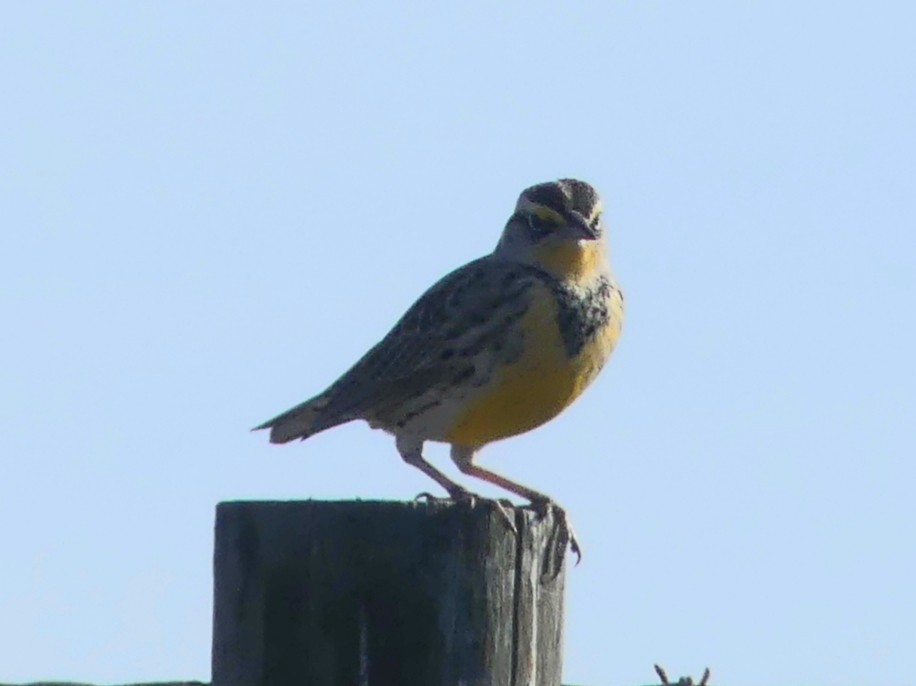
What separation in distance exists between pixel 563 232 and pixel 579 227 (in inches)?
4.0

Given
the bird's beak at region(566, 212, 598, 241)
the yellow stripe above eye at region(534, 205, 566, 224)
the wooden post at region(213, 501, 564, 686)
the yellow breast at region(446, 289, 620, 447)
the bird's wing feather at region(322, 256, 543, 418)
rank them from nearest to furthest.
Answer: the wooden post at region(213, 501, 564, 686)
the yellow breast at region(446, 289, 620, 447)
the bird's wing feather at region(322, 256, 543, 418)
the bird's beak at region(566, 212, 598, 241)
the yellow stripe above eye at region(534, 205, 566, 224)

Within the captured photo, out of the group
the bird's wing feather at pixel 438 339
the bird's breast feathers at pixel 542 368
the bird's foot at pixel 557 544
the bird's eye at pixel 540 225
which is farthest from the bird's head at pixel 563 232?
the bird's foot at pixel 557 544

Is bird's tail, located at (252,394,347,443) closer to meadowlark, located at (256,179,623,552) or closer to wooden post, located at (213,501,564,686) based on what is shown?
meadowlark, located at (256,179,623,552)

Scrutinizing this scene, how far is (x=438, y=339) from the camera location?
36.7 feet

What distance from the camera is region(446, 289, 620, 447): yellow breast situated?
10539 mm

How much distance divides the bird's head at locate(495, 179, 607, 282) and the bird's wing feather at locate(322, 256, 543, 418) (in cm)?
13

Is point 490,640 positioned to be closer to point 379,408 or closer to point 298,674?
point 298,674

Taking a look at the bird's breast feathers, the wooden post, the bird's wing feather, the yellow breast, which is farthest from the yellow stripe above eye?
the wooden post

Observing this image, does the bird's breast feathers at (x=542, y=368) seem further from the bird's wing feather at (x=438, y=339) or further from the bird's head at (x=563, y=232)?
the bird's head at (x=563, y=232)

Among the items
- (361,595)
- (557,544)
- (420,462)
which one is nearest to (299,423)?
(420,462)

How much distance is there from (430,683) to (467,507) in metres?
0.49

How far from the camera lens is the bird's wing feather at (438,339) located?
1086 centimetres

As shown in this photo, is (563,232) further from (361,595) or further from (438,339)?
(361,595)

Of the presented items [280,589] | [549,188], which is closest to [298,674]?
[280,589]
